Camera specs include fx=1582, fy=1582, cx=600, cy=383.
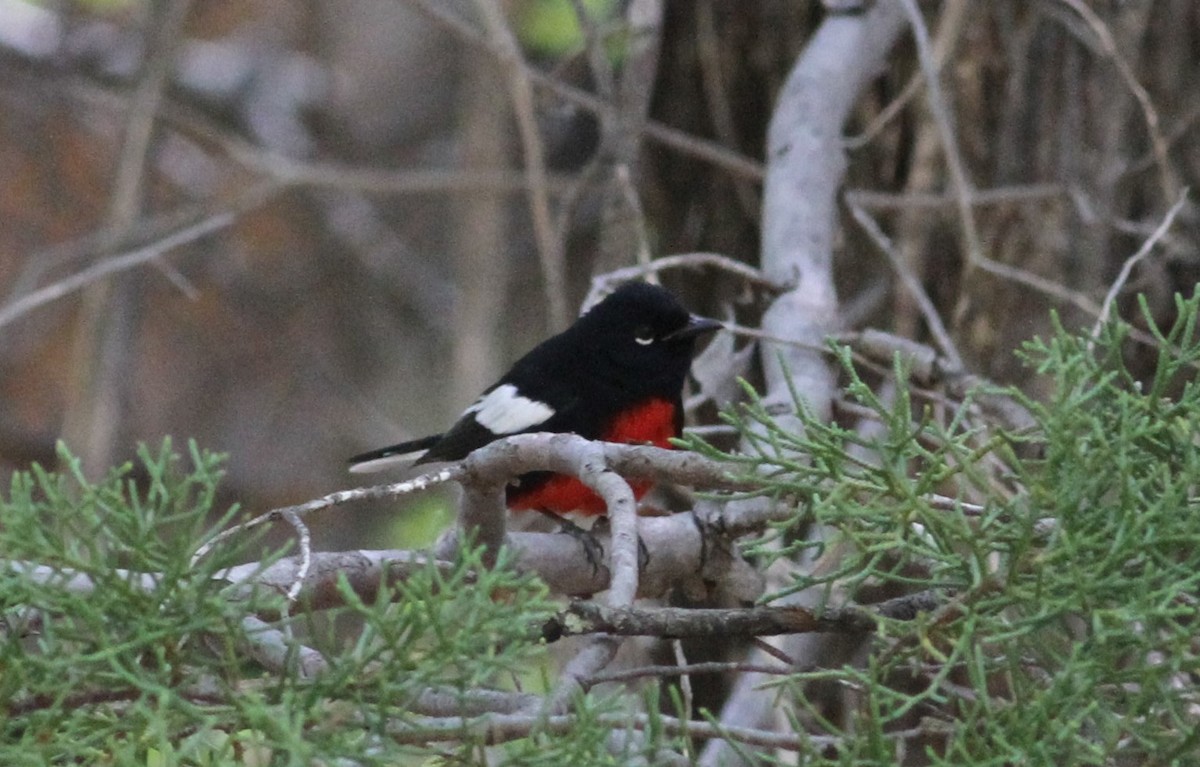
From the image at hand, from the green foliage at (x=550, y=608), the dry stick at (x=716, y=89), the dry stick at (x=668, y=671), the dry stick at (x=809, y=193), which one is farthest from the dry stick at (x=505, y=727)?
the dry stick at (x=716, y=89)

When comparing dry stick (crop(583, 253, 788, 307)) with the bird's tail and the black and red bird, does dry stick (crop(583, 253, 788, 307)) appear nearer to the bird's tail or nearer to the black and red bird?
the black and red bird

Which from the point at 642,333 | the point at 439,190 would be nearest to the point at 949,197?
the point at 642,333

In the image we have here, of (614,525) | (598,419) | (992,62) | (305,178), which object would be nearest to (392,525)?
(305,178)

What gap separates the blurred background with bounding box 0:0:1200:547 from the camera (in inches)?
146

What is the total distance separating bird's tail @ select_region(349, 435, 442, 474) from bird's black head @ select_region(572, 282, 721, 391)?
0.54 m

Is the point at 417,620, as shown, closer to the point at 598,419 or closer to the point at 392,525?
the point at 598,419

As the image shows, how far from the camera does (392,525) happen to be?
6.38 m

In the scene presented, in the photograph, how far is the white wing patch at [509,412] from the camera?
3.61 m

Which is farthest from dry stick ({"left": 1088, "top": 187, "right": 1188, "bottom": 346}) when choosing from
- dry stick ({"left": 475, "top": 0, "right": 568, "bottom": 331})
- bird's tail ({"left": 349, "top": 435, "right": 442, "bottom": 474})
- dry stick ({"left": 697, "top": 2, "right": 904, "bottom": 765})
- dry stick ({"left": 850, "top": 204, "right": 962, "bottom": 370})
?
bird's tail ({"left": 349, "top": 435, "right": 442, "bottom": 474})

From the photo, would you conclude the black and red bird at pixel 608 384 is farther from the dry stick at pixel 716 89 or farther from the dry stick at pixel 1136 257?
the dry stick at pixel 1136 257

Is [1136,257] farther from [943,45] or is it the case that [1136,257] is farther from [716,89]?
[716,89]

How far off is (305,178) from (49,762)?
10.6ft

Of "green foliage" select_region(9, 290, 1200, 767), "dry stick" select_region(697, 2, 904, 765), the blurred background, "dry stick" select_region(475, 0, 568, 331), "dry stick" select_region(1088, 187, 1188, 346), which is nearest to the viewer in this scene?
"green foliage" select_region(9, 290, 1200, 767)

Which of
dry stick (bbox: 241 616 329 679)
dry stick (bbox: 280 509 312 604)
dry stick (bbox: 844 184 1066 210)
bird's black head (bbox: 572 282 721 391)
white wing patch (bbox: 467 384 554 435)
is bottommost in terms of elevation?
white wing patch (bbox: 467 384 554 435)
